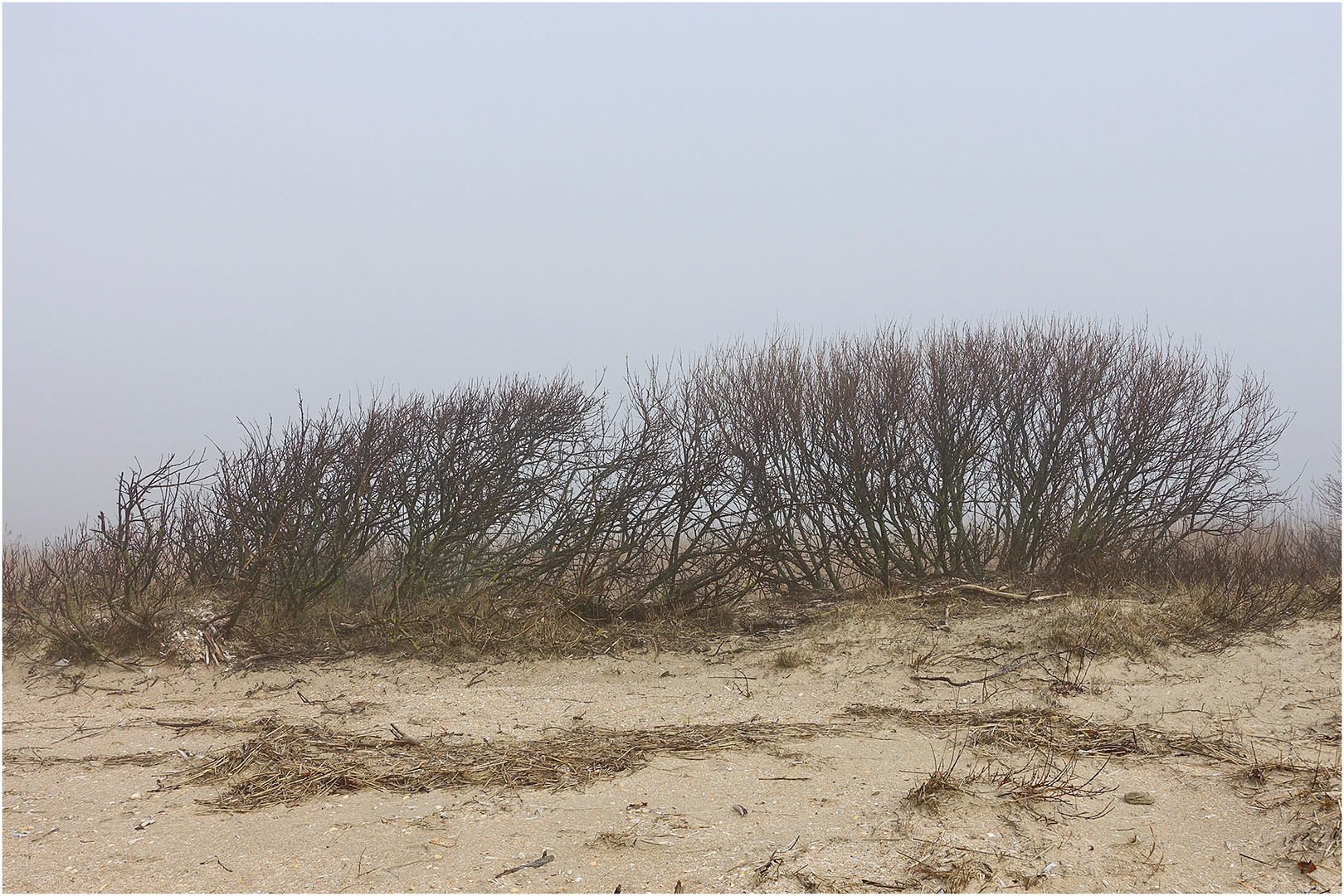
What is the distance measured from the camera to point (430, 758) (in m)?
5.77

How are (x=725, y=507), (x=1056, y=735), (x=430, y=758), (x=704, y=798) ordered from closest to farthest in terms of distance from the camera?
(x=704, y=798) < (x=430, y=758) < (x=1056, y=735) < (x=725, y=507)

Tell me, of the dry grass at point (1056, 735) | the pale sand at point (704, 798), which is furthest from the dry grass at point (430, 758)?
the dry grass at point (1056, 735)

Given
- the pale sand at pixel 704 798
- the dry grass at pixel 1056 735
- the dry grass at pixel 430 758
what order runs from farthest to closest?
the dry grass at pixel 1056 735 → the dry grass at pixel 430 758 → the pale sand at pixel 704 798

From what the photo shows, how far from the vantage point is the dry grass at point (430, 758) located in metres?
5.21

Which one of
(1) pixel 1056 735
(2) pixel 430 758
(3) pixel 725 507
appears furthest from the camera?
(3) pixel 725 507

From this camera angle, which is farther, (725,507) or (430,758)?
(725,507)

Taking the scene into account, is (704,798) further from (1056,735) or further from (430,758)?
(1056,735)

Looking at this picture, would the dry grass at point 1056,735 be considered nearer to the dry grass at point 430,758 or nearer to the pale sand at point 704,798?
the pale sand at point 704,798

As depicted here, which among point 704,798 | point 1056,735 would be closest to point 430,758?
point 704,798

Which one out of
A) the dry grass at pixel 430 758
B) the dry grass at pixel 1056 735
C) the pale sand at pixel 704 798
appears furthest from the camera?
the dry grass at pixel 1056 735

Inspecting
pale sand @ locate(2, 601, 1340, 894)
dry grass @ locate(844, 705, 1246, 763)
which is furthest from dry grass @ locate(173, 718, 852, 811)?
dry grass @ locate(844, 705, 1246, 763)

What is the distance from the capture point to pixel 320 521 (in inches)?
407

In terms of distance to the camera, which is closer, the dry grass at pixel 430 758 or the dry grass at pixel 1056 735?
the dry grass at pixel 430 758

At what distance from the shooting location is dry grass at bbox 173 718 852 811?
5.21 meters
